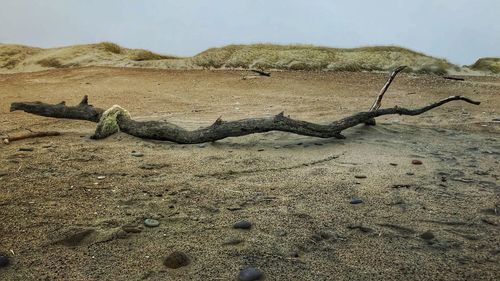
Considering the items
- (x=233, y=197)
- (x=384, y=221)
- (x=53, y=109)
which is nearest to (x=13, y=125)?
(x=53, y=109)

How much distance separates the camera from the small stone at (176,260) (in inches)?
94.6

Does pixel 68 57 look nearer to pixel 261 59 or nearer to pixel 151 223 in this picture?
pixel 261 59

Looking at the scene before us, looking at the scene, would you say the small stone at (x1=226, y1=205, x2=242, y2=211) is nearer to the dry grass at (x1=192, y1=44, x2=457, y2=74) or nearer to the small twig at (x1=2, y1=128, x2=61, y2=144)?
the small twig at (x1=2, y1=128, x2=61, y2=144)

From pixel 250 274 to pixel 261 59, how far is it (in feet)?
46.6

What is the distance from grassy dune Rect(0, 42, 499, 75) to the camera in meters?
15.4

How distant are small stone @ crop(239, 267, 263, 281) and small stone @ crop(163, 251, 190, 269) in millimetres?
326

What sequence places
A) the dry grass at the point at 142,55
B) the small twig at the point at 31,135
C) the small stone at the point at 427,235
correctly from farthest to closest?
1. the dry grass at the point at 142,55
2. the small twig at the point at 31,135
3. the small stone at the point at 427,235

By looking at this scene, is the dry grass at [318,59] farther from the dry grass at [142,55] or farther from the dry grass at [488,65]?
the dry grass at [142,55]

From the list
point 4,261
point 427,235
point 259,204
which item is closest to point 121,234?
point 4,261

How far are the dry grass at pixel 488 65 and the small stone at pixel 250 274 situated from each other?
54.1 ft

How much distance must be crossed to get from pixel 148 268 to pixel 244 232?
682mm

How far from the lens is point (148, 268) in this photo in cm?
238

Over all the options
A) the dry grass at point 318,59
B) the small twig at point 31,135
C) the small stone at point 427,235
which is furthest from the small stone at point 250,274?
the dry grass at point 318,59

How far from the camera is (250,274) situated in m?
2.30
